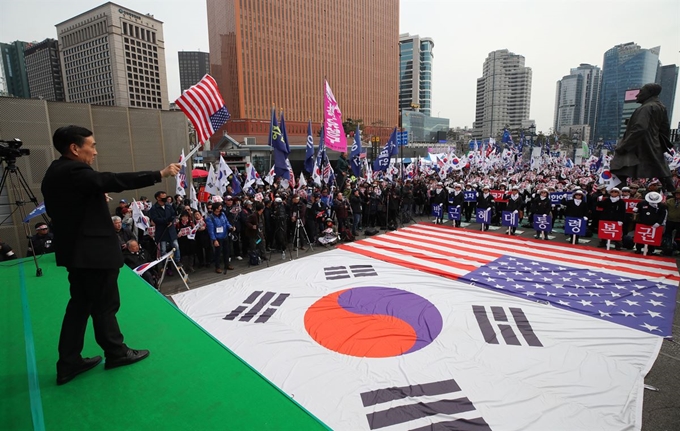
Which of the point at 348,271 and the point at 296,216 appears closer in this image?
the point at 348,271

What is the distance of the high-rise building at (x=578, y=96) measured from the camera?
375 feet

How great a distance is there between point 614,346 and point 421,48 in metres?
141

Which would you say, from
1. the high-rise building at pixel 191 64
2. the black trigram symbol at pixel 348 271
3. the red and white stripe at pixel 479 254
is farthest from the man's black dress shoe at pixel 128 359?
the high-rise building at pixel 191 64

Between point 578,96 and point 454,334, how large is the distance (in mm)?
146165

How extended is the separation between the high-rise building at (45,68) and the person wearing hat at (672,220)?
139421mm

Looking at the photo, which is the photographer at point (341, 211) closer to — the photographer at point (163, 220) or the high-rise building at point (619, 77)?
the photographer at point (163, 220)

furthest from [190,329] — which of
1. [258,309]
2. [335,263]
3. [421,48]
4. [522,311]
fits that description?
[421,48]

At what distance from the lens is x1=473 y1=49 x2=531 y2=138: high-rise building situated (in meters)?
107

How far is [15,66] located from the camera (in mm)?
110375

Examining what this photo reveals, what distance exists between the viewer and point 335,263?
8938 millimetres

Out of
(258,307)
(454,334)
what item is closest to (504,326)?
(454,334)

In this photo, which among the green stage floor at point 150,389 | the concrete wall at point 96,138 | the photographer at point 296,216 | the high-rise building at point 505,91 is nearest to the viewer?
the green stage floor at point 150,389

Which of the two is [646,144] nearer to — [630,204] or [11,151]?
[11,151]

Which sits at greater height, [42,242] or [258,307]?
[42,242]
